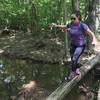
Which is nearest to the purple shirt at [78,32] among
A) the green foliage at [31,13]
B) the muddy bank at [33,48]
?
the muddy bank at [33,48]

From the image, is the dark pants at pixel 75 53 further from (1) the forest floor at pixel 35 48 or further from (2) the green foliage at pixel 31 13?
(2) the green foliage at pixel 31 13

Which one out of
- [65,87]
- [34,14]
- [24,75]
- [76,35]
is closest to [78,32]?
[76,35]

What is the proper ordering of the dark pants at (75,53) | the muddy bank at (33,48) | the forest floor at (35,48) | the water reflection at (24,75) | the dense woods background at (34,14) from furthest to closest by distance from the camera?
the dense woods background at (34,14) < the muddy bank at (33,48) < the forest floor at (35,48) < the water reflection at (24,75) < the dark pants at (75,53)

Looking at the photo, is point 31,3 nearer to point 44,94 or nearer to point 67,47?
point 67,47

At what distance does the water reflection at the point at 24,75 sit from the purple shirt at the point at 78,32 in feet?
7.36

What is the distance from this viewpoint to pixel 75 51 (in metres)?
8.55

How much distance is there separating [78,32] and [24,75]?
4213 mm

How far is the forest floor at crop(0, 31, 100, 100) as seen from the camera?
14.0m

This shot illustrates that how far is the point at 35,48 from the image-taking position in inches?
615

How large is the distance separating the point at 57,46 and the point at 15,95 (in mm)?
6539

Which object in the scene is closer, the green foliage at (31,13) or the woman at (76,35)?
the woman at (76,35)

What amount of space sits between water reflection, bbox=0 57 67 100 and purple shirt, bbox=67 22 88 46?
224cm

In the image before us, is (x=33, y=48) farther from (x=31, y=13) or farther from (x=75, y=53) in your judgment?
(x=75, y=53)

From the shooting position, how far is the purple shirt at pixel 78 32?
8230mm
